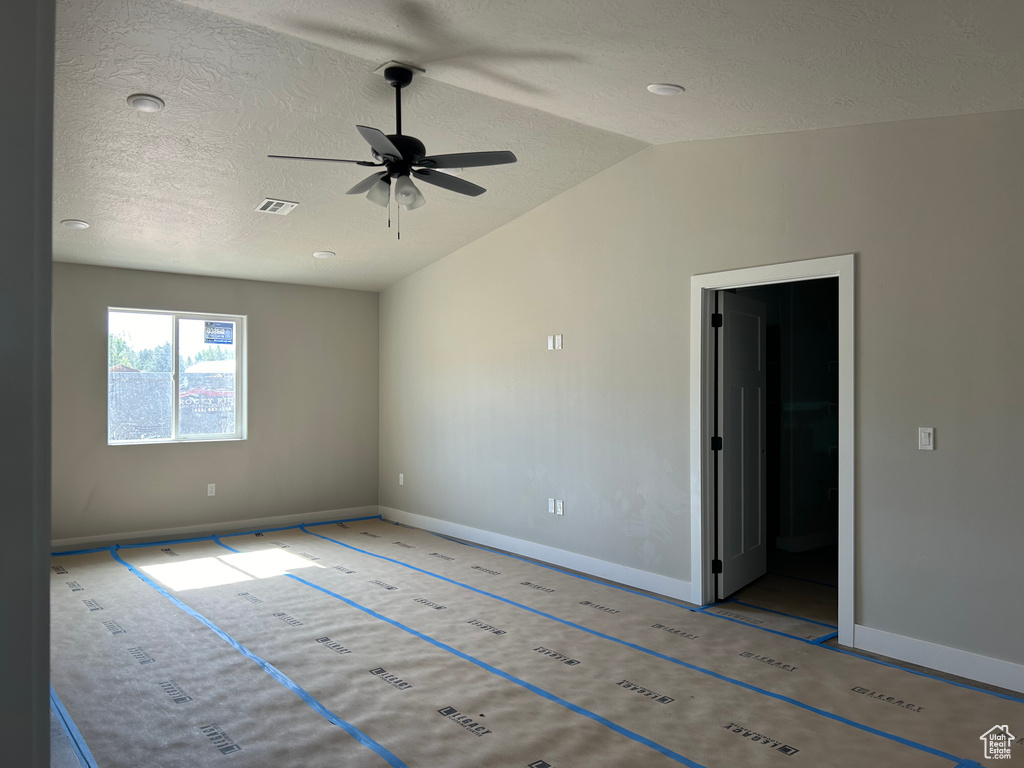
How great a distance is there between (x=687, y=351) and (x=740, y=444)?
823mm

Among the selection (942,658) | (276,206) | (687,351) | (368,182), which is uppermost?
(276,206)

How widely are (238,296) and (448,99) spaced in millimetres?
4252

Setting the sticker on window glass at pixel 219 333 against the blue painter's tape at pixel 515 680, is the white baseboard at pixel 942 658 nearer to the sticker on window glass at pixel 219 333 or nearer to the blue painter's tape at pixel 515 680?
the blue painter's tape at pixel 515 680

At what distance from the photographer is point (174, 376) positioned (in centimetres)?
704

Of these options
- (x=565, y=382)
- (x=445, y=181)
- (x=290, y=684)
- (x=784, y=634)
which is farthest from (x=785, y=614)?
(x=445, y=181)

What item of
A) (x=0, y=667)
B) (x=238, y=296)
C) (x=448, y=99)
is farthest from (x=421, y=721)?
(x=238, y=296)

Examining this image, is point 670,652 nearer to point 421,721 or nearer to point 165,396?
point 421,721

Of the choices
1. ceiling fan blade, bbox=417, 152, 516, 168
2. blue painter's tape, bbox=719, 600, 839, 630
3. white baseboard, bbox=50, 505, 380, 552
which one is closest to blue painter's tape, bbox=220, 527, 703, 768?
blue painter's tape, bbox=719, 600, 839, 630

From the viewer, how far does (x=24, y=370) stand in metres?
0.44

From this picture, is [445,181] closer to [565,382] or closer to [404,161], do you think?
[404,161]

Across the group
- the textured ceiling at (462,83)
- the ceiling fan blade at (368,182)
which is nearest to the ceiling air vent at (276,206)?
the textured ceiling at (462,83)

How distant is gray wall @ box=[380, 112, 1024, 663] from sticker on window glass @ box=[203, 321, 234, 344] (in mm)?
1991

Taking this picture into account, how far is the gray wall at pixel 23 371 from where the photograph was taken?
0.43 m

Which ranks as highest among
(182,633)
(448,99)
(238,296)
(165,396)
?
(448,99)
